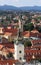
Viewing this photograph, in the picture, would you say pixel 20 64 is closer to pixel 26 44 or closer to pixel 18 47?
pixel 18 47

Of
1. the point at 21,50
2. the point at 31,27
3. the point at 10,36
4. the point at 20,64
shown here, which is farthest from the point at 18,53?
the point at 31,27

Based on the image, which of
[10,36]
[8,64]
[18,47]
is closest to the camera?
[8,64]

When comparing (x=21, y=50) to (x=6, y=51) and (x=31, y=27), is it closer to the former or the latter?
(x=6, y=51)

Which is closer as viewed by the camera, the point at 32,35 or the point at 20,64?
the point at 20,64

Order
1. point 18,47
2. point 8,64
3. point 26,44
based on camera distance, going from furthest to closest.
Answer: point 26,44 < point 18,47 < point 8,64

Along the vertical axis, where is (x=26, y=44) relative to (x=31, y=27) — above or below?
above

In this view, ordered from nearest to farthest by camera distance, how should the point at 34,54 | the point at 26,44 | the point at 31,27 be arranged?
the point at 34,54
the point at 26,44
the point at 31,27

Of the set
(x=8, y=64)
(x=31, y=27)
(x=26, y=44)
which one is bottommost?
(x=31, y=27)

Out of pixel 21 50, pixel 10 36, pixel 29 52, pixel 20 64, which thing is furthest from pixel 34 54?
pixel 10 36

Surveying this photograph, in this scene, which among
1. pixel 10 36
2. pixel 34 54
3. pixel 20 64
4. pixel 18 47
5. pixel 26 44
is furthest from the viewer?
pixel 10 36
